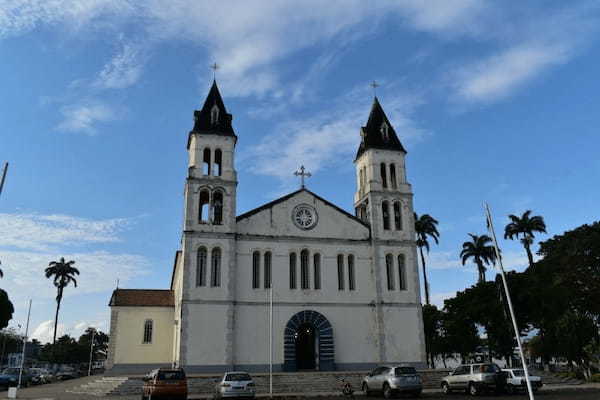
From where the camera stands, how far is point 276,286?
33.3m

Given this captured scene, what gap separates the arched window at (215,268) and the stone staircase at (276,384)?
630cm

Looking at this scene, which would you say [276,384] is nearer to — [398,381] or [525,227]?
[398,381]

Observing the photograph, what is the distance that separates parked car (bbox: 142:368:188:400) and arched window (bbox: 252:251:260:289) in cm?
1177

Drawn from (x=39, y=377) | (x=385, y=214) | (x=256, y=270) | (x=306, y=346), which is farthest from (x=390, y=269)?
(x=39, y=377)

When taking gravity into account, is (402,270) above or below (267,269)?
above

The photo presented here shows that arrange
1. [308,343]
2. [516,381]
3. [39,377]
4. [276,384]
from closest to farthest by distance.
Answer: [516,381] < [276,384] < [308,343] < [39,377]

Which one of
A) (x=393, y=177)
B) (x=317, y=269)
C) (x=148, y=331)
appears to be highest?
(x=393, y=177)

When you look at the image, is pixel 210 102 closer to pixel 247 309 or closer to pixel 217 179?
pixel 217 179

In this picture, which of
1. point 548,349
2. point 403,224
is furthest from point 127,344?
point 548,349

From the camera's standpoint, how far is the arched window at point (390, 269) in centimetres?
3525

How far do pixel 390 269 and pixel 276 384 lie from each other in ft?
38.7

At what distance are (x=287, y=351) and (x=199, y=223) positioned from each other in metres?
9.79

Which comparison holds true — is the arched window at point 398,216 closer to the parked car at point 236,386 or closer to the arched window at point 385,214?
the arched window at point 385,214

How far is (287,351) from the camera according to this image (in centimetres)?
3238
